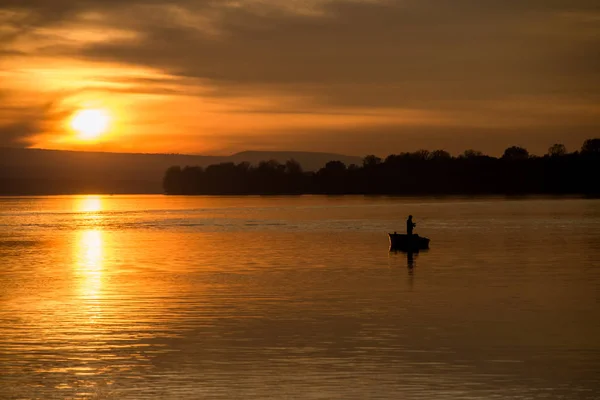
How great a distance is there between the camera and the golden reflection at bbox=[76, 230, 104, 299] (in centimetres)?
3897

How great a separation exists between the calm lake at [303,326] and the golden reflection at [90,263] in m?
0.29

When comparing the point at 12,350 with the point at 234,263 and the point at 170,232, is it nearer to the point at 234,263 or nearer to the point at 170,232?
the point at 234,263

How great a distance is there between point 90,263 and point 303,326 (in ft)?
93.9

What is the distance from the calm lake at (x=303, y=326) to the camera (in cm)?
1941

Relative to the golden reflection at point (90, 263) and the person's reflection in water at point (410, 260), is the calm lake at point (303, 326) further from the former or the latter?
the golden reflection at point (90, 263)

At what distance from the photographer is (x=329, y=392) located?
18.6 m

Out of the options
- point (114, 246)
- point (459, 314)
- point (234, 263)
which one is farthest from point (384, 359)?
point (114, 246)

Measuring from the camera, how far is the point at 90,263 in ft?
174

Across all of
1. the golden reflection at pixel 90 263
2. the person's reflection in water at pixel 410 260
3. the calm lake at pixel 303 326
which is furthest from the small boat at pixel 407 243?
the golden reflection at pixel 90 263

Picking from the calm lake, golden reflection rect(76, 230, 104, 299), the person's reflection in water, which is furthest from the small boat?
golden reflection rect(76, 230, 104, 299)

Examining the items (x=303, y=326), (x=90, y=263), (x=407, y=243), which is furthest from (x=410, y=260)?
(x=303, y=326)

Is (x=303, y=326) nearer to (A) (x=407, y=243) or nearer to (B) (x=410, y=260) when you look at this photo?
(B) (x=410, y=260)

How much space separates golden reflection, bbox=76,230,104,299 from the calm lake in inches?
11.6

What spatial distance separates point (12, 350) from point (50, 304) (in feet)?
33.1
